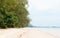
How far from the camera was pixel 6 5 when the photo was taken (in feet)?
137

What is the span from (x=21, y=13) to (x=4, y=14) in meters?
10.0

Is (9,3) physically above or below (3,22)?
above

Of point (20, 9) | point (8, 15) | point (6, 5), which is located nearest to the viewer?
point (6, 5)

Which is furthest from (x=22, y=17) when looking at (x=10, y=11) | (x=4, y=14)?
(x=4, y=14)

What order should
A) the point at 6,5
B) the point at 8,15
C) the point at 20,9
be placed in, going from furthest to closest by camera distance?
1. the point at 20,9
2. the point at 8,15
3. the point at 6,5

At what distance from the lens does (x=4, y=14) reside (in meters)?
43.8

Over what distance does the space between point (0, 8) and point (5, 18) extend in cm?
302

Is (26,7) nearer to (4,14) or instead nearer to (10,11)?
(10,11)

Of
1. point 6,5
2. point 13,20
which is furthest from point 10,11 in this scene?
point 6,5

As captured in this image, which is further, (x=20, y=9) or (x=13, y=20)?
(x=20, y=9)

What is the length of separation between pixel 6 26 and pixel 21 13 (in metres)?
9.29

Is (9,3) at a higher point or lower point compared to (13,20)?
higher

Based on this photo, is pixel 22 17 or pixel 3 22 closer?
pixel 3 22

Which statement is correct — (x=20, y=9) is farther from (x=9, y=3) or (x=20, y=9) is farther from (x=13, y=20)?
(x=9, y=3)
